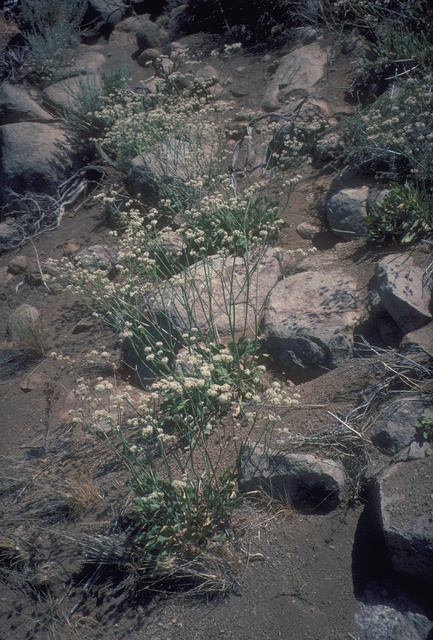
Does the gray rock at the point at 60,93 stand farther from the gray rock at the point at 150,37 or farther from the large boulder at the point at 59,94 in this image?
the gray rock at the point at 150,37

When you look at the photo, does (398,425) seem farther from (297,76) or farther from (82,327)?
(297,76)

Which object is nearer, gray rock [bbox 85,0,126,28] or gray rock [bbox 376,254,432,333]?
gray rock [bbox 376,254,432,333]

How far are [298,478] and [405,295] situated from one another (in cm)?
156

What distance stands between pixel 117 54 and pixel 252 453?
10306 mm

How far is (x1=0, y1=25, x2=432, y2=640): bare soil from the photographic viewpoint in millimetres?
2041

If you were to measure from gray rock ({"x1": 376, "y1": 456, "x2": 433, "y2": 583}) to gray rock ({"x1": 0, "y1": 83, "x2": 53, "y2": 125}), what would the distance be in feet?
27.8

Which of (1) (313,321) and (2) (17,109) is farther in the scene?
(2) (17,109)

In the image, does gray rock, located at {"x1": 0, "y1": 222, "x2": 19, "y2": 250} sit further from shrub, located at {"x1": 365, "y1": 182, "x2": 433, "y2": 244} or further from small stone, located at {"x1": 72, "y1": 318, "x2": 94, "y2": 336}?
shrub, located at {"x1": 365, "y1": 182, "x2": 433, "y2": 244}

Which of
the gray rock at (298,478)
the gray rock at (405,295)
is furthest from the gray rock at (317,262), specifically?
the gray rock at (298,478)

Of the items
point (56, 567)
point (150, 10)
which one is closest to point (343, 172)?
point (56, 567)

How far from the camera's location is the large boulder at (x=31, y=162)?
699 cm

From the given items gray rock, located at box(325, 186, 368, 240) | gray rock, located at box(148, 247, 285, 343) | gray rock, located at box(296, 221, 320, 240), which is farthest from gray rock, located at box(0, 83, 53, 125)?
gray rock, located at box(325, 186, 368, 240)

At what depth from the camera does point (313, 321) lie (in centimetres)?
326

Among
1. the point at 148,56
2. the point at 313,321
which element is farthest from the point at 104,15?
the point at 313,321
